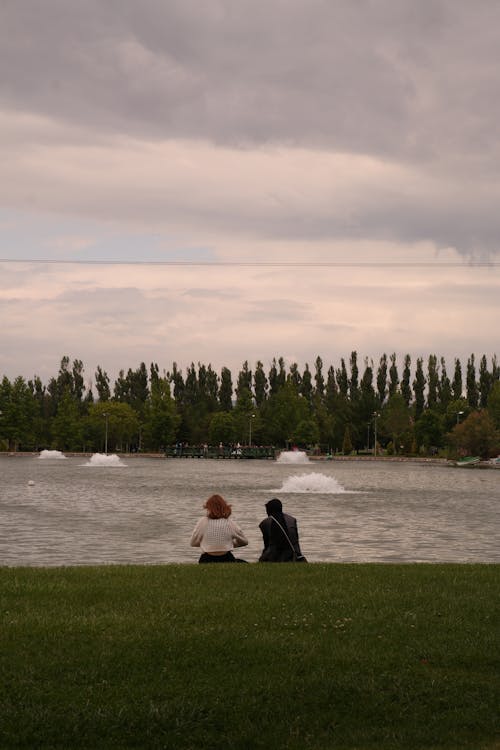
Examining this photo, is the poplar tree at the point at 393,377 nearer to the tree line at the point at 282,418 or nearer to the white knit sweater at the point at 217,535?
the tree line at the point at 282,418

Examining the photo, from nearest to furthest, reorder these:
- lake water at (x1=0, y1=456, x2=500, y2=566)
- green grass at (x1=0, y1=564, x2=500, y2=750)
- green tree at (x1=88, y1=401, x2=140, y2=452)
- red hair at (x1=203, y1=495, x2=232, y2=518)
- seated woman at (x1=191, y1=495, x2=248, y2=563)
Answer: green grass at (x1=0, y1=564, x2=500, y2=750), red hair at (x1=203, y1=495, x2=232, y2=518), seated woman at (x1=191, y1=495, x2=248, y2=563), lake water at (x1=0, y1=456, x2=500, y2=566), green tree at (x1=88, y1=401, x2=140, y2=452)

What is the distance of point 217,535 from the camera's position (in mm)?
17359

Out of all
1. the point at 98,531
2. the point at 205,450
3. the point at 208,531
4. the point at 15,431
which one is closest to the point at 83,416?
the point at 15,431

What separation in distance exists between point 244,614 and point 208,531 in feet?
17.4

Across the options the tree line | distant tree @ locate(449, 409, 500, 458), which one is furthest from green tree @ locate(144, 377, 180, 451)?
distant tree @ locate(449, 409, 500, 458)

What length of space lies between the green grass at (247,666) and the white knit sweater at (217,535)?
3.01 meters

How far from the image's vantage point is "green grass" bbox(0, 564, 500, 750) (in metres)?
8.76

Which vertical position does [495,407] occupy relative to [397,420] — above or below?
above

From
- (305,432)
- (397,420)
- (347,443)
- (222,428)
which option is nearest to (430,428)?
(397,420)

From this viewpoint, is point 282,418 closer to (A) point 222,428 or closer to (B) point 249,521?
(A) point 222,428

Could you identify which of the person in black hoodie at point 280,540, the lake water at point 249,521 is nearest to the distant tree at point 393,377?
the lake water at point 249,521

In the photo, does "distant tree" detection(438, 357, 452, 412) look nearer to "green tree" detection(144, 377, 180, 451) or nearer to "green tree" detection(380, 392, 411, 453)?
"green tree" detection(380, 392, 411, 453)

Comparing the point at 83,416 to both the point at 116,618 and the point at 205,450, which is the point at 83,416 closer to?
the point at 205,450

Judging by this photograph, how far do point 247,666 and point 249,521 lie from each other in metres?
27.1
